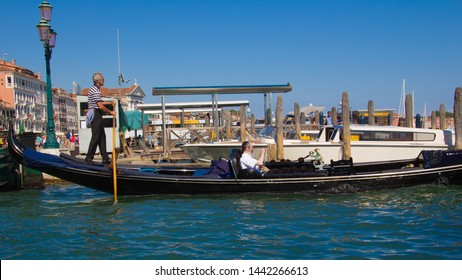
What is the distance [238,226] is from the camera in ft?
24.6

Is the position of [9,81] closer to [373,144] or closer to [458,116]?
[373,144]

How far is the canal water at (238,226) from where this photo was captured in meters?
6.23

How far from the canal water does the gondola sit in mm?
148

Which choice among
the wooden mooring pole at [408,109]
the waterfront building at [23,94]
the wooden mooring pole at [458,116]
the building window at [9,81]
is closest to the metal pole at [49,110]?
the wooden mooring pole at [458,116]

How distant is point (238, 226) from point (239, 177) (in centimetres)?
232

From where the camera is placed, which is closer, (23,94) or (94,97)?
(94,97)

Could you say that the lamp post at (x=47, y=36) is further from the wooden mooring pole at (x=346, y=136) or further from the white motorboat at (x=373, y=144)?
the wooden mooring pole at (x=346, y=136)

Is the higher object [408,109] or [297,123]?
[408,109]

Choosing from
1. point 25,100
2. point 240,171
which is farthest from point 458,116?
point 25,100

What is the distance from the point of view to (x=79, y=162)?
9.90m

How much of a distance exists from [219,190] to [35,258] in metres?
4.16

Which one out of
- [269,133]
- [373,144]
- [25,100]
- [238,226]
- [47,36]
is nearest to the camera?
[238,226]

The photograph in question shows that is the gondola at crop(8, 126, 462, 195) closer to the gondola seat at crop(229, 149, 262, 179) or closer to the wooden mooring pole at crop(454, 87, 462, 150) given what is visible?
the gondola seat at crop(229, 149, 262, 179)
